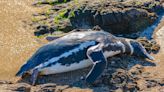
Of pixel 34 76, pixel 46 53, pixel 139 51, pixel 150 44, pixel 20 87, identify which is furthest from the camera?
pixel 150 44

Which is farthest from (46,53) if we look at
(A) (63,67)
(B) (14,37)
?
(B) (14,37)

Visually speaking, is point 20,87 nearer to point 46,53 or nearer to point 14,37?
point 46,53

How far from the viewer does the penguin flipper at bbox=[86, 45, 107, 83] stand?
534 cm

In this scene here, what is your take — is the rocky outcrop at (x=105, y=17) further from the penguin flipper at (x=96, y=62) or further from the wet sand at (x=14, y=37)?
the penguin flipper at (x=96, y=62)

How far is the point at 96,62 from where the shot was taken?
5488 millimetres

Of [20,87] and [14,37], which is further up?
[14,37]

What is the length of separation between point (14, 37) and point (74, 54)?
1.46 meters

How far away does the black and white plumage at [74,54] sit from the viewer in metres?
5.55

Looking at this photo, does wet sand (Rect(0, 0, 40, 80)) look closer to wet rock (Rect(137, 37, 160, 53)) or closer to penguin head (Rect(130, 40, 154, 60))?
penguin head (Rect(130, 40, 154, 60))

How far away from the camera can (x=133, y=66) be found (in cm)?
588

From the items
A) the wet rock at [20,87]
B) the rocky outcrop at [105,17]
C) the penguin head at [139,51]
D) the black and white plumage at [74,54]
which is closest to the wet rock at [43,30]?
the rocky outcrop at [105,17]

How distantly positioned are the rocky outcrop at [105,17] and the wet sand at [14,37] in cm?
31

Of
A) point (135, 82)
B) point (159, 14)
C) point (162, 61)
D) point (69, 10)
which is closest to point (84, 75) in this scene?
point (135, 82)

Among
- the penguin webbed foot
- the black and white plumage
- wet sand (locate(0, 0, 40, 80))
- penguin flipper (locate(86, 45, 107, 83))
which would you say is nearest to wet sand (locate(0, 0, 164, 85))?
wet sand (locate(0, 0, 40, 80))
